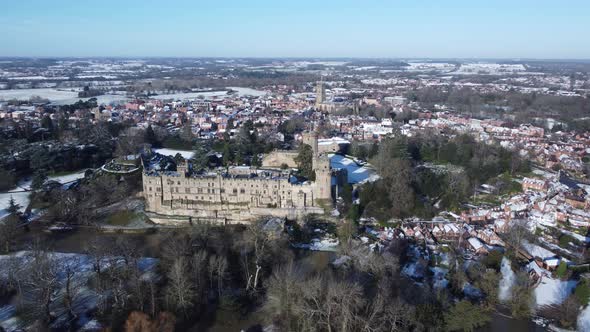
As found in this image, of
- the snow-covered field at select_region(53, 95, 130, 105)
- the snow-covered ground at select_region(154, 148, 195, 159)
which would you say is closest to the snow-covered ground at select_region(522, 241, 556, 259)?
the snow-covered ground at select_region(154, 148, 195, 159)

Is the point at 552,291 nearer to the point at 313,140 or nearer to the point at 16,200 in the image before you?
the point at 313,140

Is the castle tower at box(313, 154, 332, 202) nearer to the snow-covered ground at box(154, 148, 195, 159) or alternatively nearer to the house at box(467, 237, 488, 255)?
the house at box(467, 237, 488, 255)

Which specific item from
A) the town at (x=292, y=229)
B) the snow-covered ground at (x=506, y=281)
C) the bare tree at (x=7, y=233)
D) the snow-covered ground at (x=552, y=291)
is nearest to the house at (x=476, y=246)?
the town at (x=292, y=229)

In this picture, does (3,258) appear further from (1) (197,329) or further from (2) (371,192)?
(2) (371,192)

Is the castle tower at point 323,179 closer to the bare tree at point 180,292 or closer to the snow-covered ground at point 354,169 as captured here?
the snow-covered ground at point 354,169

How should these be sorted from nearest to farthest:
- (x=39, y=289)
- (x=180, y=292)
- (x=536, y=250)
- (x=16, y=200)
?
(x=180, y=292) → (x=39, y=289) → (x=536, y=250) → (x=16, y=200)

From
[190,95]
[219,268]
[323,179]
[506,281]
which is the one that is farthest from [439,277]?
[190,95]

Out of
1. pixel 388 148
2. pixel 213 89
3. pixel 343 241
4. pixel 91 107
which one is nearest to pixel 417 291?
pixel 343 241
